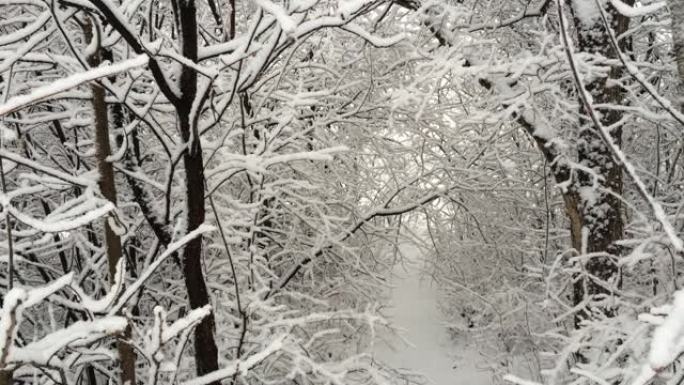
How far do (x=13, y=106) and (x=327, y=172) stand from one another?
5.40 m

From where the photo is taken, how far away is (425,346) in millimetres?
11164

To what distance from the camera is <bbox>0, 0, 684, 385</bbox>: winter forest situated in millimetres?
1458

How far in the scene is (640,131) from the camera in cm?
685

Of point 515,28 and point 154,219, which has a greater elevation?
point 515,28

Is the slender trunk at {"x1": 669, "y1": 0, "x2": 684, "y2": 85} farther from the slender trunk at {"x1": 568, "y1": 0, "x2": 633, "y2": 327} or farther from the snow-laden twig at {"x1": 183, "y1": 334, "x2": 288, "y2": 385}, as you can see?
the slender trunk at {"x1": 568, "y1": 0, "x2": 633, "y2": 327}

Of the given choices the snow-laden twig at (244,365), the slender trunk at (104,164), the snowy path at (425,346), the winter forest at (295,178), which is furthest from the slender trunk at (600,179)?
the snowy path at (425,346)

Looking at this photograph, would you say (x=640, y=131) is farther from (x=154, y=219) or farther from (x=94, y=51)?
(x=94, y=51)

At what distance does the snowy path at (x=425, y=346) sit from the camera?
32.0 ft

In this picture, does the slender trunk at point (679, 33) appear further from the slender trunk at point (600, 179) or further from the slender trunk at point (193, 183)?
the slender trunk at point (600, 179)

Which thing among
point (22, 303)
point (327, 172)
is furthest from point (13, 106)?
point (327, 172)

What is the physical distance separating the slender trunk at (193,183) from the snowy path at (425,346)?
22.2ft

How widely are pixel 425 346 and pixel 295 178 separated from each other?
6.69m

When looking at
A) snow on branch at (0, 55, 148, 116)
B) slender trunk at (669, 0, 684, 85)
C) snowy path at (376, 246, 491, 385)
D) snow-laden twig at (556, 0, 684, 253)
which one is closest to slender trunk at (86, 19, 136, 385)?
snow on branch at (0, 55, 148, 116)

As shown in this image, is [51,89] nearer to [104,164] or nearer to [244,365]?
[104,164]
